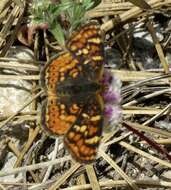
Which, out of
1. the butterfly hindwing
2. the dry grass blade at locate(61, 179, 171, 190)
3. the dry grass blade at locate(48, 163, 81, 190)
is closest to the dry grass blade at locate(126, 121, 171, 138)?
the dry grass blade at locate(61, 179, 171, 190)

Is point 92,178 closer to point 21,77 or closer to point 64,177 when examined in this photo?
point 64,177

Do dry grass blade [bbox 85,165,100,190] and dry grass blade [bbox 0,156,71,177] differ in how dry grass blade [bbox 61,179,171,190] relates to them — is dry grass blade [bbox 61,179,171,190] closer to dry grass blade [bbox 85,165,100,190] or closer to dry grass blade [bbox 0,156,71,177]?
dry grass blade [bbox 85,165,100,190]

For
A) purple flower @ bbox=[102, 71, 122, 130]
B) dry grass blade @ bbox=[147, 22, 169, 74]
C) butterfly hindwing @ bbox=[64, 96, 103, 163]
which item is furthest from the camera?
dry grass blade @ bbox=[147, 22, 169, 74]

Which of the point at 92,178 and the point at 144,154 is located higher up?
the point at 144,154

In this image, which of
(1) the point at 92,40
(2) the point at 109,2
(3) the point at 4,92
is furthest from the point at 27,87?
(1) the point at 92,40

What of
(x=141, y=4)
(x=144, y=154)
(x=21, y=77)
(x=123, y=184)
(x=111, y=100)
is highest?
(x=141, y=4)

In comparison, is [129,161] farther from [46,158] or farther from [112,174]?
[46,158]

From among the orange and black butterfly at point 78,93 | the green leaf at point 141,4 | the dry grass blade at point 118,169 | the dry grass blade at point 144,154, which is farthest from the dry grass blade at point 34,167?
the green leaf at point 141,4

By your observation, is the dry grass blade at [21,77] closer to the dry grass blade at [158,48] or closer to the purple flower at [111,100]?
the dry grass blade at [158,48]

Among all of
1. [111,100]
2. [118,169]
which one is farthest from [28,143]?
[111,100]
